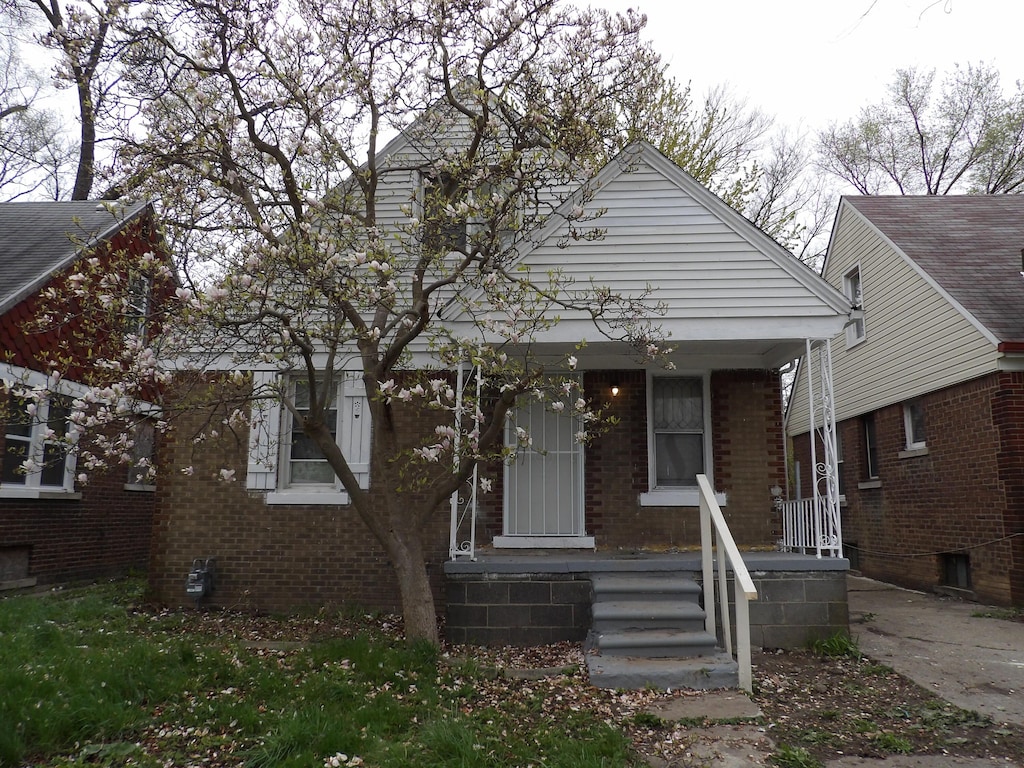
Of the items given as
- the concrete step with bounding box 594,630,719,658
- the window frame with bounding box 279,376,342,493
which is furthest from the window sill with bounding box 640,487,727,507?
the window frame with bounding box 279,376,342,493

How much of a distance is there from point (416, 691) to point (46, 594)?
7067 millimetres

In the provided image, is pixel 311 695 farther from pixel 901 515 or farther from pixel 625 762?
pixel 901 515

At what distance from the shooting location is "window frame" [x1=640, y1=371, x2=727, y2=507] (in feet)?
29.0

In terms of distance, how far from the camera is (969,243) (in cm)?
1220

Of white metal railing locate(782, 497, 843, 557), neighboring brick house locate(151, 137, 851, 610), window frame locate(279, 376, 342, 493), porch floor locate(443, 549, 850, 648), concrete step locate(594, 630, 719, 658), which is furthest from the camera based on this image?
window frame locate(279, 376, 342, 493)

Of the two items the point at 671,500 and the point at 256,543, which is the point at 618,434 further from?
the point at 256,543

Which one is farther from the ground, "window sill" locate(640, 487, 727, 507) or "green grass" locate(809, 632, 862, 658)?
"window sill" locate(640, 487, 727, 507)

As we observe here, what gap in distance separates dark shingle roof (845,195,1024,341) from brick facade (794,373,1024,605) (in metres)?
1.13

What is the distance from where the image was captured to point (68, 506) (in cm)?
1101

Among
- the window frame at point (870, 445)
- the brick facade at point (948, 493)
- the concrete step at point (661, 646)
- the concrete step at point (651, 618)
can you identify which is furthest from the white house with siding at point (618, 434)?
the window frame at point (870, 445)

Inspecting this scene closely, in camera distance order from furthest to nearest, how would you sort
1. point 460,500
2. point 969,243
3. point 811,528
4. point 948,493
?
1. point 969,243
2. point 948,493
3. point 460,500
4. point 811,528

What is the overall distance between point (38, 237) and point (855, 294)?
14.9 metres

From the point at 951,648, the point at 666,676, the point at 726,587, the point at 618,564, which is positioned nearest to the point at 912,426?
the point at 951,648

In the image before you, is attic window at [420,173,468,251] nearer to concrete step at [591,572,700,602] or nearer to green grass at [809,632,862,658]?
concrete step at [591,572,700,602]
